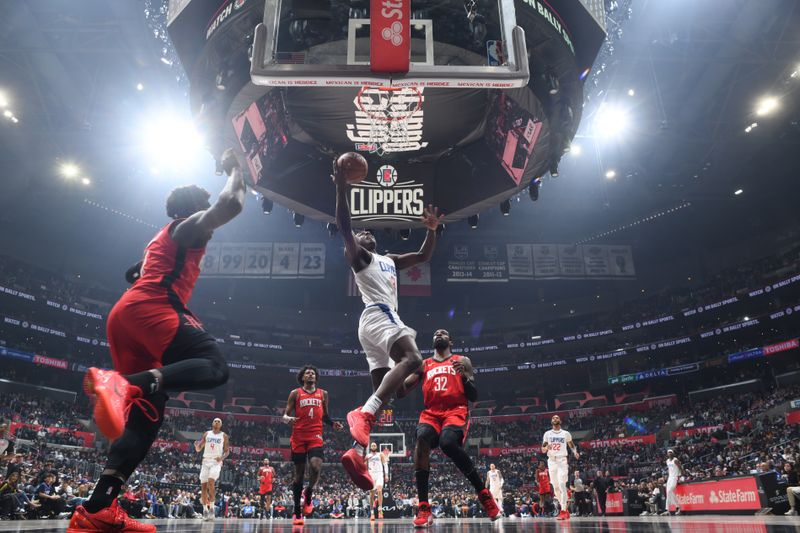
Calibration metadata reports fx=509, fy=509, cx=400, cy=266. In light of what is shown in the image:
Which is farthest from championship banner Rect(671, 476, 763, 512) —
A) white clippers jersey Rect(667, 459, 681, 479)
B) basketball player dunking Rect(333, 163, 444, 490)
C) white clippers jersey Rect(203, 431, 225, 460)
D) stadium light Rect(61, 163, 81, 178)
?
stadium light Rect(61, 163, 81, 178)

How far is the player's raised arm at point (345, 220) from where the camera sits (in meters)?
4.58

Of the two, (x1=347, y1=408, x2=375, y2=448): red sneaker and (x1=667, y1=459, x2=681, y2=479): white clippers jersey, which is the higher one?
(x1=347, y1=408, x2=375, y2=448): red sneaker

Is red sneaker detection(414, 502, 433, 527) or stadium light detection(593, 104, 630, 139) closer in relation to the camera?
red sneaker detection(414, 502, 433, 527)

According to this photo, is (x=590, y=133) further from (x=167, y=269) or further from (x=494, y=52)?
(x=167, y=269)

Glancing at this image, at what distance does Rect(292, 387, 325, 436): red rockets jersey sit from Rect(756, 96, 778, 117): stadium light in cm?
2304

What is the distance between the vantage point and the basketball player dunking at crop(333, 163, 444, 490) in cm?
441

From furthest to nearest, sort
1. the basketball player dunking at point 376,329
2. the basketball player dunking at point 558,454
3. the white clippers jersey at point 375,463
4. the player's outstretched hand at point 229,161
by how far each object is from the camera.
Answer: the white clippers jersey at point 375,463, the basketball player dunking at point 558,454, the basketball player dunking at point 376,329, the player's outstretched hand at point 229,161

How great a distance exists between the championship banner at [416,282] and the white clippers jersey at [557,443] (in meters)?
17.8

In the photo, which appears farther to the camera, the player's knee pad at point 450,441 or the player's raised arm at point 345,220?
the player's knee pad at point 450,441

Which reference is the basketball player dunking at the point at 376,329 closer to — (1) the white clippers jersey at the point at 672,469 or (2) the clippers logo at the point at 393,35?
(2) the clippers logo at the point at 393,35

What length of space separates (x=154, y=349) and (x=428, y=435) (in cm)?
324

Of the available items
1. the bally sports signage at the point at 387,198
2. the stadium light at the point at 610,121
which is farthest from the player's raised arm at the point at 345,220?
the stadium light at the point at 610,121

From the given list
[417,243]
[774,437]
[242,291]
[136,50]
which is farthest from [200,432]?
[774,437]

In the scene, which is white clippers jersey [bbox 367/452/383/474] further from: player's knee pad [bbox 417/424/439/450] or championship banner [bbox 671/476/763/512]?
player's knee pad [bbox 417/424/439/450]
